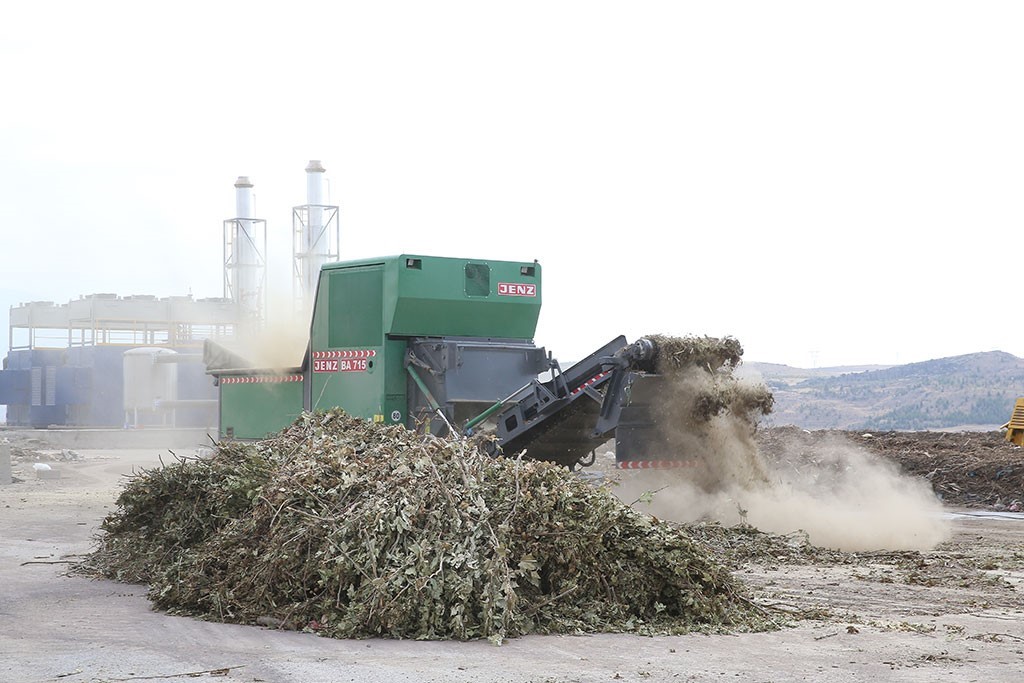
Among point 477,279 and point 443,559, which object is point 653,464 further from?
point 443,559

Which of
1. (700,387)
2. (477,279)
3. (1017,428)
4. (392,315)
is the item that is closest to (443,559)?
(700,387)

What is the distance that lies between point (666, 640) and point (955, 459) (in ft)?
52.7

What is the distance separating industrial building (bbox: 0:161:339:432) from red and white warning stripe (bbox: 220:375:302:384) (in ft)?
99.5

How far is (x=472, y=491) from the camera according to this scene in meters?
9.24

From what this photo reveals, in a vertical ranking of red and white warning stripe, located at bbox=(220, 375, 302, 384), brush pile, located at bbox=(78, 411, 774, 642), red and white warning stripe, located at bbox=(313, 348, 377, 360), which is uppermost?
red and white warning stripe, located at bbox=(313, 348, 377, 360)

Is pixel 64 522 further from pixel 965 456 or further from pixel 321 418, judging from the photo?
pixel 965 456

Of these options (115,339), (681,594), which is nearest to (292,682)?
(681,594)

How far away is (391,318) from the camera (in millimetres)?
15906

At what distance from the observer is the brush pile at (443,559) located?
334 inches

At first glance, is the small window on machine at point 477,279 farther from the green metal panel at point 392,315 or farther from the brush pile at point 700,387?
the brush pile at point 700,387

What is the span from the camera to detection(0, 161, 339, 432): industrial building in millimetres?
53375

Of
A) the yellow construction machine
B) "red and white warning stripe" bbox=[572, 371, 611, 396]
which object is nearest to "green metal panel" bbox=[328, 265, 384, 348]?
"red and white warning stripe" bbox=[572, 371, 611, 396]

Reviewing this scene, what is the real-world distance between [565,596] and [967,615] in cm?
310

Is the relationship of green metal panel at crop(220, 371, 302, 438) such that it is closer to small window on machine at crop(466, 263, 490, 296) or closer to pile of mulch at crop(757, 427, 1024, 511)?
small window on machine at crop(466, 263, 490, 296)
